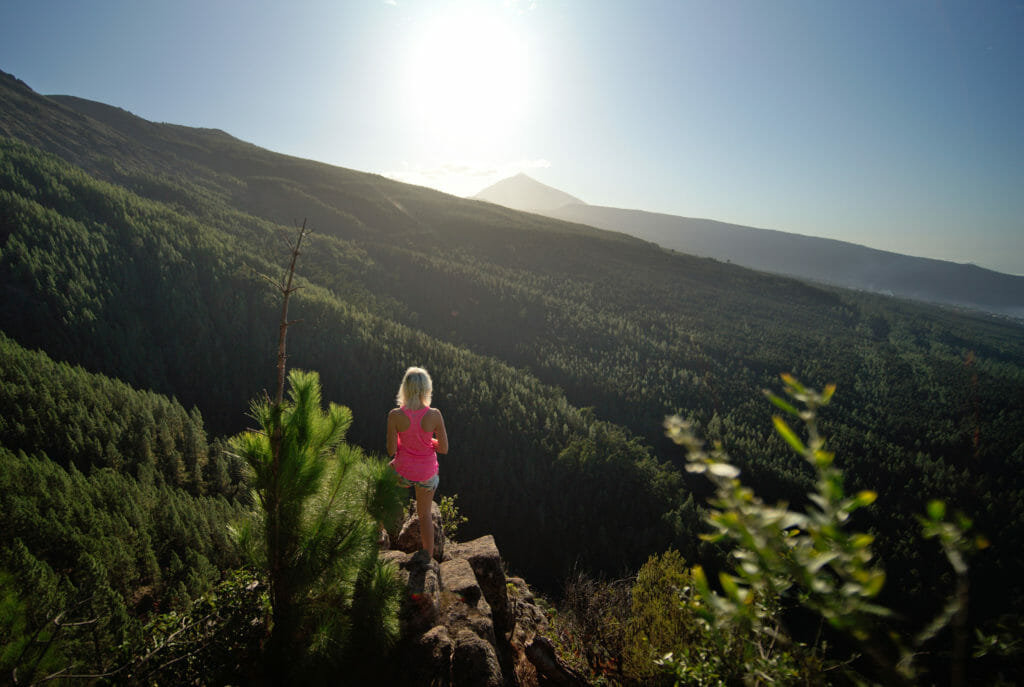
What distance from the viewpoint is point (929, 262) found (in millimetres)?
132750

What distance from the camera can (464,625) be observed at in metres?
3.68

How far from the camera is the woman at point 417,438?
446cm

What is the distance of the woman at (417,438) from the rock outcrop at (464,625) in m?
0.49

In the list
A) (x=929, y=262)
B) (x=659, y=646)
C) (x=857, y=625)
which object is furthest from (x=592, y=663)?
(x=929, y=262)

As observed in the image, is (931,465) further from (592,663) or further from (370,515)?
(370,515)

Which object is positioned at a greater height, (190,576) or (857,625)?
(857,625)

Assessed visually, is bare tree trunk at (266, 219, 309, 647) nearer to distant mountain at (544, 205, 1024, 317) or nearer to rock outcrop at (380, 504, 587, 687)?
rock outcrop at (380, 504, 587, 687)

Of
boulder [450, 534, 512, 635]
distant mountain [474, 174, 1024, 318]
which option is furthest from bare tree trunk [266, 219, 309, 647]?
distant mountain [474, 174, 1024, 318]

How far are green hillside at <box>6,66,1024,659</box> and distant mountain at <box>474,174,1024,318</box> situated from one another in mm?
99842

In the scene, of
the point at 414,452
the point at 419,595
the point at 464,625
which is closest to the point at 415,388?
the point at 414,452

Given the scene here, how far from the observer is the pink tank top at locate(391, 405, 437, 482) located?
4.48 metres

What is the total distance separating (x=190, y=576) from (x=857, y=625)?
6473 mm

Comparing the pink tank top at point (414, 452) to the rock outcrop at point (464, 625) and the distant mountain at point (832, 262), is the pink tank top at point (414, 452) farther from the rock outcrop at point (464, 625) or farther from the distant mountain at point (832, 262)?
the distant mountain at point (832, 262)

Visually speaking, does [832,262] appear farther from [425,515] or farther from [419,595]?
[419,595]
